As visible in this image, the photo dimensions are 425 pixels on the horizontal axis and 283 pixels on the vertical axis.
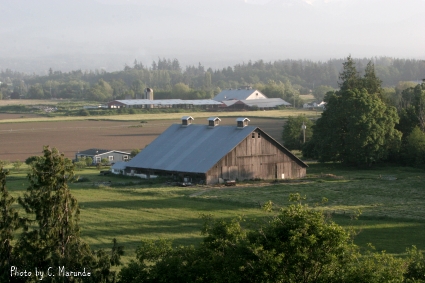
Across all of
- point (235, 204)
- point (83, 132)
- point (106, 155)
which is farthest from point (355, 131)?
point (83, 132)

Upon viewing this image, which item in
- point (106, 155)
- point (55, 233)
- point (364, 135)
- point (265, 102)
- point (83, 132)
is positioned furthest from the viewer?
point (265, 102)

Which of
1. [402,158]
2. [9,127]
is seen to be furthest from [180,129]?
[9,127]

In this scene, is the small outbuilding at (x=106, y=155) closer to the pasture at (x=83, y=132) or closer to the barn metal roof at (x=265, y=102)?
the pasture at (x=83, y=132)

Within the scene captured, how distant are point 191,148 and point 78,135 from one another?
120 ft

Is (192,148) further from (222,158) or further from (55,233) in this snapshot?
(55,233)

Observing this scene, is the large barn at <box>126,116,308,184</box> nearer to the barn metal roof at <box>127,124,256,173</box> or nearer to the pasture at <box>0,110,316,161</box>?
the barn metal roof at <box>127,124,256,173</box>

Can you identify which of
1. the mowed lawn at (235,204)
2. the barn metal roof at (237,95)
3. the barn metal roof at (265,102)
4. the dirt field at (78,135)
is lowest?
the mowed lawn at (235,204)

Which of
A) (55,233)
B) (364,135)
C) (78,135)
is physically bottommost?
(78,135)

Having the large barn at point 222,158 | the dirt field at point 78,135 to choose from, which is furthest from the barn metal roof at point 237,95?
the large barn at point 222,158

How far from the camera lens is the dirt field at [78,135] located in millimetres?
65375

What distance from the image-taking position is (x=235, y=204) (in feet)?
108

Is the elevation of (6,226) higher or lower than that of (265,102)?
lower

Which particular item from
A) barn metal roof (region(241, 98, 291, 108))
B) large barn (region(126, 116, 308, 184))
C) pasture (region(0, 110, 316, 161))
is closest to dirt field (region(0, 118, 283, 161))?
pasture (region(0, 110, 316, 161))

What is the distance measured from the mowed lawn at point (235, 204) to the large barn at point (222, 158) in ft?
4.87
